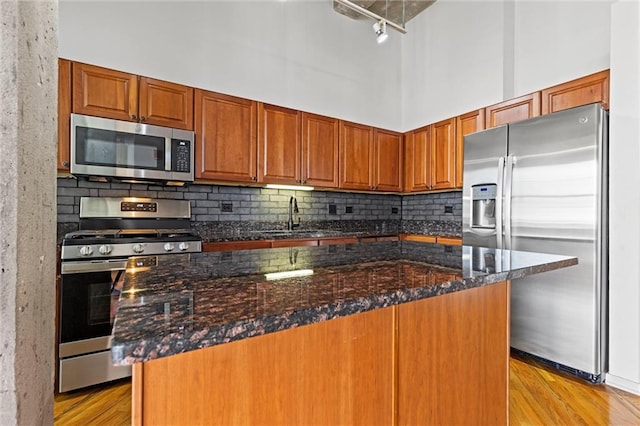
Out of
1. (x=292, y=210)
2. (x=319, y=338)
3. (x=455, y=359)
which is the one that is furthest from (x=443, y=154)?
(x=319, y=338)

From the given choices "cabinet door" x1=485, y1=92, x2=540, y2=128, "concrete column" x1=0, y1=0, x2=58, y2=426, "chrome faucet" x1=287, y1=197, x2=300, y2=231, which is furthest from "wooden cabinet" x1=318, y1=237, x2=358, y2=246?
"concrete column" x1=0, y1=0, x2=58, y2=426

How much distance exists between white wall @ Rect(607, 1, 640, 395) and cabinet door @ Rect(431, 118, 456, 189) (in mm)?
1486

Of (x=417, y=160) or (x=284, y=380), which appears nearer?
(x=284, y=380)

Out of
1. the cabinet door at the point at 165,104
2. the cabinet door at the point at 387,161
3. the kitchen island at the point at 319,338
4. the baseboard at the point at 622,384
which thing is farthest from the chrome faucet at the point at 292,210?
the baseboard at the point at 622,384

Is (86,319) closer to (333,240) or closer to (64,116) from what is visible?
(64,116)

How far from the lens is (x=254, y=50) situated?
11.1ft

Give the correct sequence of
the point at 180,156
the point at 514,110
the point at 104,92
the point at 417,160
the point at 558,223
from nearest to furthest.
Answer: the point at 558,223 < the point at 104,92 < the point at 180,156 < the point at 514,110 < the point at 417,160

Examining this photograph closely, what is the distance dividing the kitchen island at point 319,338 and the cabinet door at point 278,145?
1.94 metres

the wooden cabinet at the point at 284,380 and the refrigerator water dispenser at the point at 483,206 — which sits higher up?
the refrigerator water dispenser at the point at 483,206

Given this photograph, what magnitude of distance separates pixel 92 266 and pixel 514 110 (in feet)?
11.8

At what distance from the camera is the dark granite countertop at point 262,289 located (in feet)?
1.77

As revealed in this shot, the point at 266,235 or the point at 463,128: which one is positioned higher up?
the point at 463,128

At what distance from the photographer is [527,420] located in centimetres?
177

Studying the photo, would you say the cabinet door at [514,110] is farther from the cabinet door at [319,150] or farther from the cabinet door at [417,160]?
the cabinet door at [319,150]
